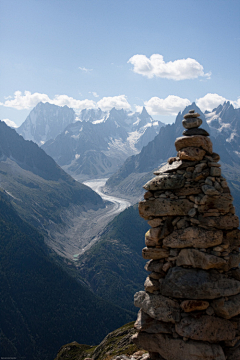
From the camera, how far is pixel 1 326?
192m

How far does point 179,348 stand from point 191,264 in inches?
266

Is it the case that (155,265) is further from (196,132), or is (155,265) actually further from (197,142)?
(196,132)

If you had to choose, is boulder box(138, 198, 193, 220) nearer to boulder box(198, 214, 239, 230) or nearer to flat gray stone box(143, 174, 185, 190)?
flat gray stone box(143, 174, 185, 190)

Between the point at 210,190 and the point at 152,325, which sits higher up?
the point at 210,190

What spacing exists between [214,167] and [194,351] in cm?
1524

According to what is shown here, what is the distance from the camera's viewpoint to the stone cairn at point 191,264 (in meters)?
22.1

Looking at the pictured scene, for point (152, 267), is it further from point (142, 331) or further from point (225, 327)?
point (225, 327)

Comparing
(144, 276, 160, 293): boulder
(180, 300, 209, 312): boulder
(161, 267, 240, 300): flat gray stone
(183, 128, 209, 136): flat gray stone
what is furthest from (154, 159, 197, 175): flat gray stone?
(180, 300, 209, 312): boulder

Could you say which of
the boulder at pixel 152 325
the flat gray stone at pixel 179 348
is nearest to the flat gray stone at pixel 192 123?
the boulder at pixel 152 325

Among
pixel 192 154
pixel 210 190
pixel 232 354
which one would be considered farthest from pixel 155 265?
pixel 192 154

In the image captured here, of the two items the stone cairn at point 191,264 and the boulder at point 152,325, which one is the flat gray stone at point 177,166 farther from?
the boulder at point 152,325

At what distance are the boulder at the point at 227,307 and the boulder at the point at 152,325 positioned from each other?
4083 mm

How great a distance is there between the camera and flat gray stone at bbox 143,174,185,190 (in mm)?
24391

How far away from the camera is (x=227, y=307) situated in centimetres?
2212
